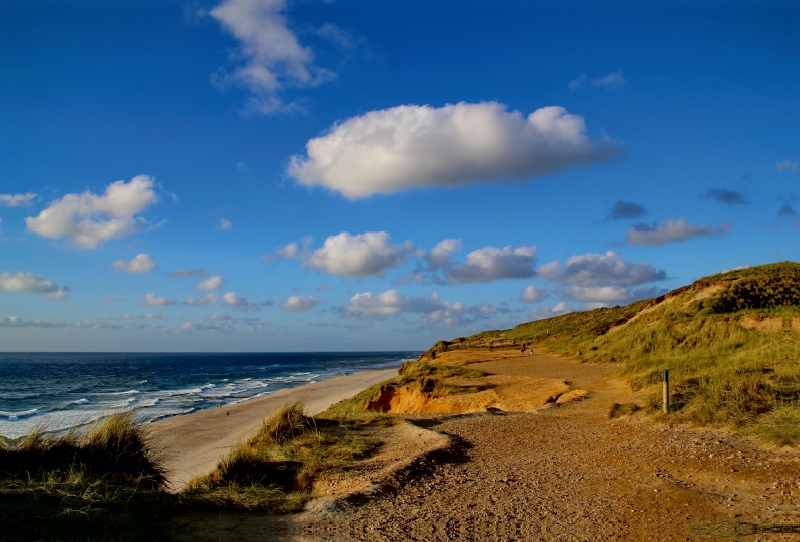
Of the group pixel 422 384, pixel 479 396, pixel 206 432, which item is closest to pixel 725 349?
pixel 479 396

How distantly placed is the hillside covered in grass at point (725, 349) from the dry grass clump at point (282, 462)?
6.41m

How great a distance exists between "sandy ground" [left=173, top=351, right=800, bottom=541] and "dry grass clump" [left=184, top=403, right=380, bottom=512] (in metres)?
0.58

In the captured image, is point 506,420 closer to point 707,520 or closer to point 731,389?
point 731,389

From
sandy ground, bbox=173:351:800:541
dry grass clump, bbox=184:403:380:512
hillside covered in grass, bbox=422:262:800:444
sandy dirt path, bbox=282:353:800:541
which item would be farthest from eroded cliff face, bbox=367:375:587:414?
dry grass clump, bbox=184:403:380:512

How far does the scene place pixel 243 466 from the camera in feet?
26.2

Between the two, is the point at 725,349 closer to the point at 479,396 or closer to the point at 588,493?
the point at 479,396

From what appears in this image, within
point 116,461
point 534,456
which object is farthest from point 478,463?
point 116,461

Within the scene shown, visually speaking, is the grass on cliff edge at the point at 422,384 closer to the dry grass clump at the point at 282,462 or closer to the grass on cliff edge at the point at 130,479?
the dry grass clump at the point at 282,462

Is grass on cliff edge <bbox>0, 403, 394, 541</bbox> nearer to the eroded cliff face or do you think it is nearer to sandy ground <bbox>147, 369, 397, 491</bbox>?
sandy ground <bbox>147, 369, 397, 491</bbox>

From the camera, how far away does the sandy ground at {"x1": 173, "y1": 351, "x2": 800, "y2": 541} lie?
17.1ft

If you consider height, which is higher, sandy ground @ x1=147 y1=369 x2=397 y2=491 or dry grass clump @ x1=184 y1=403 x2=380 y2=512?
dry grass clump @ x1=184 y1=403 x2=380 y2=512

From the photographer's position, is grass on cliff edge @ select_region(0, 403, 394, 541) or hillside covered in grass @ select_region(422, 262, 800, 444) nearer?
grass on cliff edge @ select_region(0, 403, 394, 541)

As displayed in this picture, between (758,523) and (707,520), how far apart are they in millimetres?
442

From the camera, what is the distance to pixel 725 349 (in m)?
18.7
